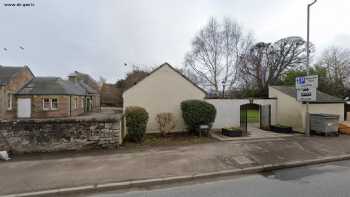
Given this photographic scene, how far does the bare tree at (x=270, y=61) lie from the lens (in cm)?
3038

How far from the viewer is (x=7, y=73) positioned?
71.1 feet

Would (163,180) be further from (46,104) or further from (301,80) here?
(46,104)

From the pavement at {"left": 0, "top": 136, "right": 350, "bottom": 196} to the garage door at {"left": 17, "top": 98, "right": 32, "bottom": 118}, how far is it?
1735 cm

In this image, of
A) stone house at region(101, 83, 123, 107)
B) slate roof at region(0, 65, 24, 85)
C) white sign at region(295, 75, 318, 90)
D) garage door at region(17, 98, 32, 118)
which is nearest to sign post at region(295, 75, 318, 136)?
white sign at region(295, 75, 318, 90)

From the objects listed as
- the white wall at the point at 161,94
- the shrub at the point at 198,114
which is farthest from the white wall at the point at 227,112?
the shrub at the point at 198,114

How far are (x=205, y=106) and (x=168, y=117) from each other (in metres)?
2.15

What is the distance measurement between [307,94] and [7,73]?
28880mm

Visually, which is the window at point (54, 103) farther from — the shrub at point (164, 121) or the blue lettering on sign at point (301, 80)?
the blue lettering on sign at point (301, 80)

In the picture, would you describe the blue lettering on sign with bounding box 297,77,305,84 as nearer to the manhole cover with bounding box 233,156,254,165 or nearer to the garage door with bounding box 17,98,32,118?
the manhole cover with bounding box 233,156,254,165

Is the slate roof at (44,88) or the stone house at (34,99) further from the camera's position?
the slate roof at (44,88)

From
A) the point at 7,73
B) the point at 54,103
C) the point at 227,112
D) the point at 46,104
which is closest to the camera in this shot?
the point at 227,112

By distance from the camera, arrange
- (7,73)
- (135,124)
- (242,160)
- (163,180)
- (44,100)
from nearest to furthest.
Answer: (163,180)
(242,160)
(135,124)
(44,100)
(7,73)

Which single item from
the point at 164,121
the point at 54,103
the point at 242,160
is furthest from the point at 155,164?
the point at 54,103

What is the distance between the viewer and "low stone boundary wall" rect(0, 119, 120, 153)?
6.91m
